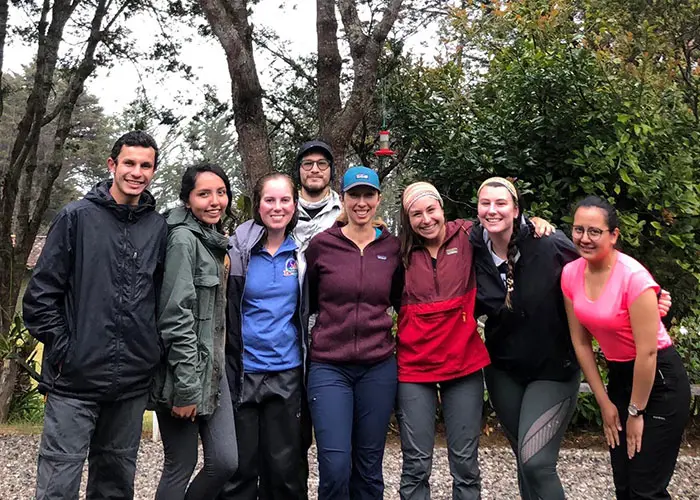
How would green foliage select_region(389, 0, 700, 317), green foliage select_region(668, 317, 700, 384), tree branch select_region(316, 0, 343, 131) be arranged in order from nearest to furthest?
green foliage select_region(668, 317, 700, 384) → green foliage select_region(389, 0, 700, 317) → tree branch select_region(316, 0, 343, 131)

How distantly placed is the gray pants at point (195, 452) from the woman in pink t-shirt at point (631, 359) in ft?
5.84

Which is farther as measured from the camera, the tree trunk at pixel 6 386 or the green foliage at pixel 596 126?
the tree trunk at pixel 6 386

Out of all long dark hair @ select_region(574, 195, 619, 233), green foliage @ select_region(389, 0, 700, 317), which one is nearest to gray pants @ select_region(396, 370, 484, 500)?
long dark hair @ select_region(574, 195, 619, 233)

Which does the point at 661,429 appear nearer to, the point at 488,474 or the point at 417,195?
the point at 417,195

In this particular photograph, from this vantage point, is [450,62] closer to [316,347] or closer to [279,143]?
[316,347]

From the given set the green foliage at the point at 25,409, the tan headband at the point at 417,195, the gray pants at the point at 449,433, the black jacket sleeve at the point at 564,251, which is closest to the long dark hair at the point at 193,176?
the tan headband at the point at 417,195

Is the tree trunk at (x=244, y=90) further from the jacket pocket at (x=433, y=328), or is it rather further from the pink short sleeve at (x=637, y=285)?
the pink short sleeve at (x=637, y=285)

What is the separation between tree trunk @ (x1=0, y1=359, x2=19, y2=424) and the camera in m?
6.41

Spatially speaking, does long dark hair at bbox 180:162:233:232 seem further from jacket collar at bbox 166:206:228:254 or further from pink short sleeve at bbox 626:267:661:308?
pink short sleeve at bbox 626:267:661:308

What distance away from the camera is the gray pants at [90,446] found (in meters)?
2.58

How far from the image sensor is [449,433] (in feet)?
10.3

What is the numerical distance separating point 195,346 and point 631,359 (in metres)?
1.98

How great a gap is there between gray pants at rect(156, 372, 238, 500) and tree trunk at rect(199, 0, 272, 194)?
4368mm

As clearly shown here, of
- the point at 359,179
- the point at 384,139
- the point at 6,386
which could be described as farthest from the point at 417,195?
the point at 6,386
